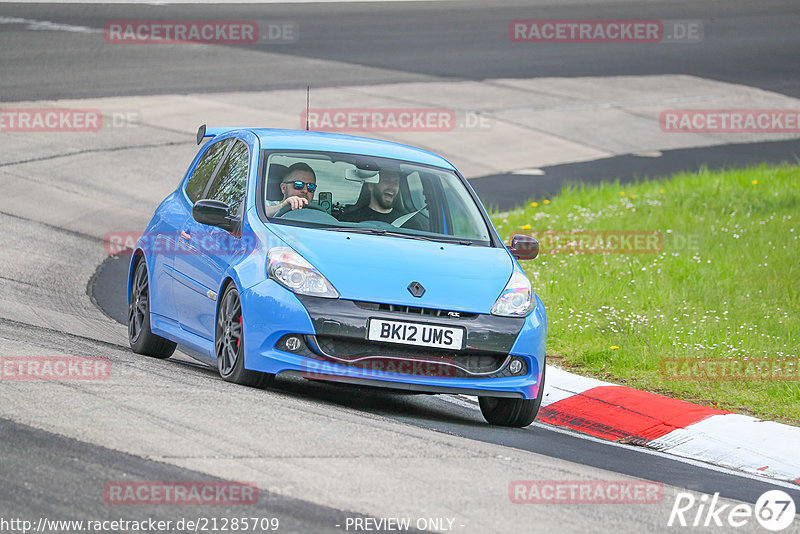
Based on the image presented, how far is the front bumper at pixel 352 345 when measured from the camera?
7.26 metres

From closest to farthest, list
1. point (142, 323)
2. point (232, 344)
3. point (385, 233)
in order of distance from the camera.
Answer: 1. point (232, 344)
2. point (385, 233)
3. point (142, 323)

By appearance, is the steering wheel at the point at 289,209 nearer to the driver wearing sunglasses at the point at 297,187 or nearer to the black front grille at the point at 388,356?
the driver wearing sunglasses at the point at 297,187

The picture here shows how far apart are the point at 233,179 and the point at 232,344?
4.70 feet

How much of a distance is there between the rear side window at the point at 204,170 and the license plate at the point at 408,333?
7.61 feet

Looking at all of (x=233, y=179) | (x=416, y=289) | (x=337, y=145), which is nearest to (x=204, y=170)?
(x=233, y=179)

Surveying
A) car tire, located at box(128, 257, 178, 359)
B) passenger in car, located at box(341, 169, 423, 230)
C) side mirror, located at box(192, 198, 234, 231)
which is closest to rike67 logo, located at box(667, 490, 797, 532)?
passenger in car, located at box(341, 169, 423, 230)

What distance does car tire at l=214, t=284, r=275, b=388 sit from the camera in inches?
297

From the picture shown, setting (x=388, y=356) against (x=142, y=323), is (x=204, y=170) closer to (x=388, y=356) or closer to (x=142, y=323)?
(x=142, y=323)

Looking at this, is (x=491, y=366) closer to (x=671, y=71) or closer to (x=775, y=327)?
(x=775, y=327)

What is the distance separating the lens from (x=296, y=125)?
19703 mm

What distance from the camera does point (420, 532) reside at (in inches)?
208

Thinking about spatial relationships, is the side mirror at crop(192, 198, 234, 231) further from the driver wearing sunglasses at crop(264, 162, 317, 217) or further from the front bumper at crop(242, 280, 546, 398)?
the front bumper at crop(242, 280, 546, 398)

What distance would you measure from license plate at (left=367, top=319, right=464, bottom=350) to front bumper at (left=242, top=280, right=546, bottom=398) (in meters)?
0.03

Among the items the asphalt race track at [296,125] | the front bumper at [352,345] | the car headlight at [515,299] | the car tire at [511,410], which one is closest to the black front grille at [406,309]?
the front bumper at [352,345]
